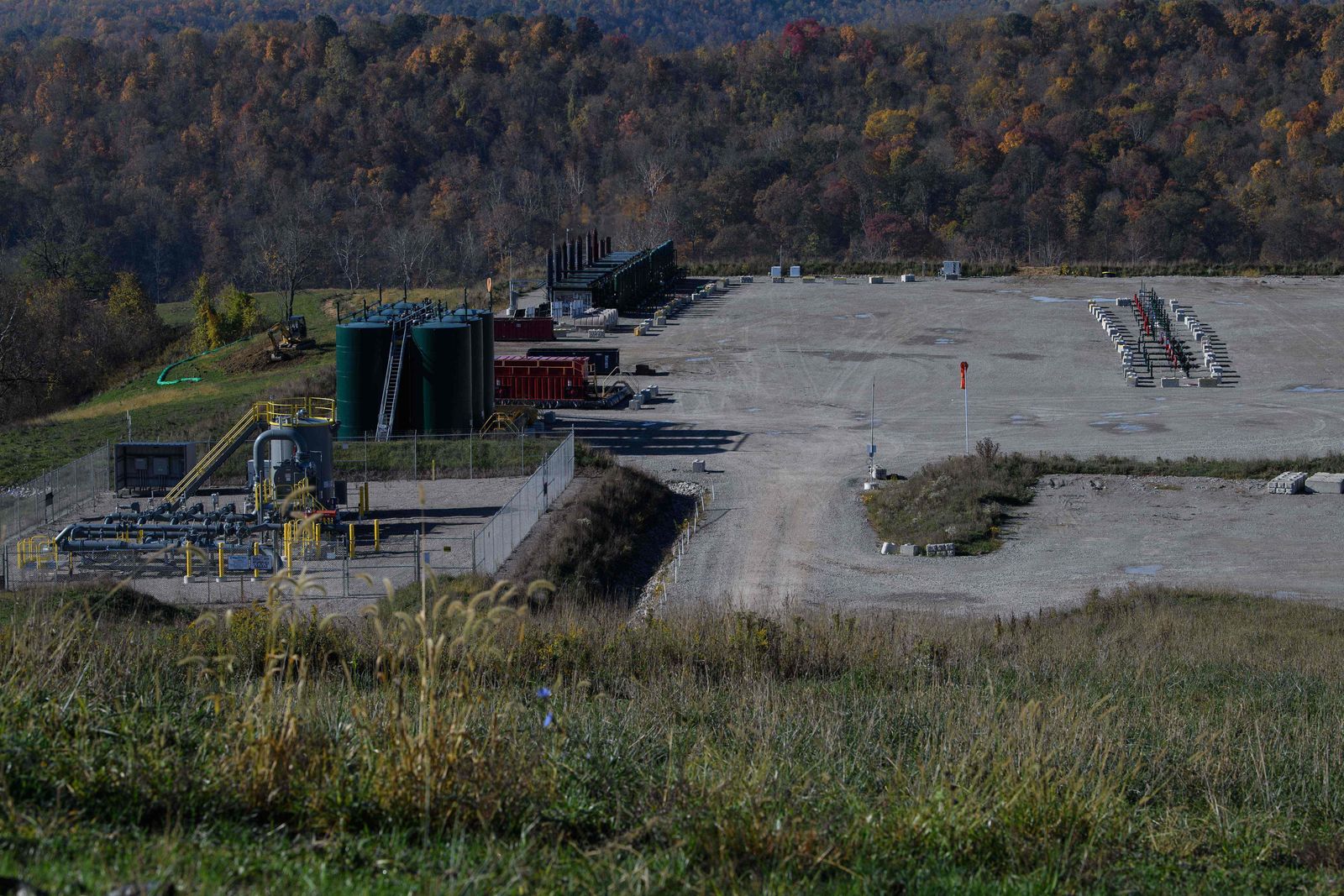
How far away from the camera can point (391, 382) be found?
38.8m

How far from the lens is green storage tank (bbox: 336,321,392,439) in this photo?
38500 millimetres

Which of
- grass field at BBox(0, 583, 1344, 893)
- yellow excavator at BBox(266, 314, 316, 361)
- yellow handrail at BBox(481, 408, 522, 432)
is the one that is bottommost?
yellow handrail at BBox(481, 408, 522, 432)

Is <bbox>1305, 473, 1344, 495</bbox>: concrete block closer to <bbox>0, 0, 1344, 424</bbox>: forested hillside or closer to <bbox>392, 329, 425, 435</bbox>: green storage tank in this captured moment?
<bbox>392, 329, 425, 435</bbox>: green storage tank

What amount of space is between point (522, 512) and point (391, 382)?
34.5ft

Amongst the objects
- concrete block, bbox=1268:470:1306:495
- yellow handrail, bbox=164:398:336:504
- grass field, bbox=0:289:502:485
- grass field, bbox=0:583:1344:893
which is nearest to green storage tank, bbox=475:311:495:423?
grass field, bbox=0:289:502:485

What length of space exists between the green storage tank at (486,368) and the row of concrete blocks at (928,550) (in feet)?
48.8

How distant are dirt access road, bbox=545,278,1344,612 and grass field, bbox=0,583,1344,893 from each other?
10115 mm

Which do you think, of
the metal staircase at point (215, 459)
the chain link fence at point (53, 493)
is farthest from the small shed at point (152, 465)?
the chain link fence at point (53, 493)

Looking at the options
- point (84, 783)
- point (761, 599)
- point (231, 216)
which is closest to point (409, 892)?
point (84, 783)

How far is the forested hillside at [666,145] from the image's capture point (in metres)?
114

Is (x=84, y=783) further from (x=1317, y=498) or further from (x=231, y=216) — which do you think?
(x=231, y=216)

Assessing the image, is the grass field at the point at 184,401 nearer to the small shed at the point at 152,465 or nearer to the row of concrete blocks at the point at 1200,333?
the small shed at the point at 152,465

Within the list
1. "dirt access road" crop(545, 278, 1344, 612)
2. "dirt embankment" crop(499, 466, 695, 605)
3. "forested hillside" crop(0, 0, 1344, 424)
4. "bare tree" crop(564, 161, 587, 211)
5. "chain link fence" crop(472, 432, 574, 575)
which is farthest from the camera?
"bare tree" crop(564, 161, 587, 211)

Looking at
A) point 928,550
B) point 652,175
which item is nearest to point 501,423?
point 928,550
